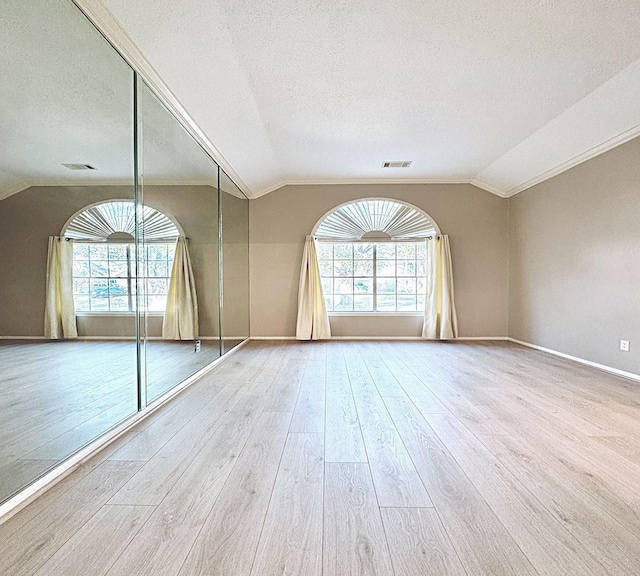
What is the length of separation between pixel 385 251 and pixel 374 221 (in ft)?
Answer: 1.76

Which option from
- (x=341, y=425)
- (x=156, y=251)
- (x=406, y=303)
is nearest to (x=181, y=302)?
(x=156, y=251)

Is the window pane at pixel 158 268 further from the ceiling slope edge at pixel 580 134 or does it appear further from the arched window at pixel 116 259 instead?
the ceiling slope edge at pixel 580 134

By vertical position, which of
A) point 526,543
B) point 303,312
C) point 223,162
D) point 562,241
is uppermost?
point 223,162

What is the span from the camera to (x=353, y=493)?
1638mm

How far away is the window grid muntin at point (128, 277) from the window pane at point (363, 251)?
378 centimetres

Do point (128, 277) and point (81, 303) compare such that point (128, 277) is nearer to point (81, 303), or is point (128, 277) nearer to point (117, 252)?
point (117, 252)

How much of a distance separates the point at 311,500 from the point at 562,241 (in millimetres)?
4608

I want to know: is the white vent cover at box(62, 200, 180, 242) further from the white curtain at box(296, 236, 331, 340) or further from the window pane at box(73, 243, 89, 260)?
the white curtain at box(296, 236, 331, 340)

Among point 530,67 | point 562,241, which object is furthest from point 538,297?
point 530,67

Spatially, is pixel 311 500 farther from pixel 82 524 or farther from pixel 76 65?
pixel 76 65

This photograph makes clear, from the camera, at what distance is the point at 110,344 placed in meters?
2.44

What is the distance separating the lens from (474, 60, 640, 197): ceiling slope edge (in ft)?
10.7

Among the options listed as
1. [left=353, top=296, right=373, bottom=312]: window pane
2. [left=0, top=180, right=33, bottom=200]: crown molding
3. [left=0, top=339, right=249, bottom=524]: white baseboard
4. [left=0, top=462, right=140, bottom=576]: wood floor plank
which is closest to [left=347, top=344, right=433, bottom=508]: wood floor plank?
[left=0, top=462, right=140, bottom=576]: wood floor plank

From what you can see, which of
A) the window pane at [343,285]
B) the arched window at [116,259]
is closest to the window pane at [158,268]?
the arched window at [116,259]
